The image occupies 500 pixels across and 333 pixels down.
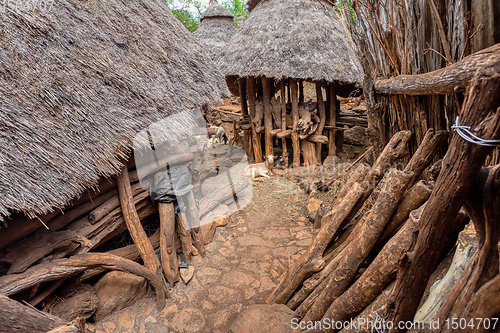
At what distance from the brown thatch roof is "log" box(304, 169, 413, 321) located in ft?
6.94

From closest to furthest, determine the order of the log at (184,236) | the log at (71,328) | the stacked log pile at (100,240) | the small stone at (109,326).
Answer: the log at (71,328) → the stacked log pile at (100,240) → the small stone at (109,326) → the log at (184,236)

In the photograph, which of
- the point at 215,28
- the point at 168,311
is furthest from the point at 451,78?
the point at 215,28

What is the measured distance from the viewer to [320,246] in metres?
2.62

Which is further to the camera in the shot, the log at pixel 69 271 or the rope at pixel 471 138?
the log at pixel 69 271

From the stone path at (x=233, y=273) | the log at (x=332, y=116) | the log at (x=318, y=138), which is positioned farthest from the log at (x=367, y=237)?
the log at (x=332, y=116)

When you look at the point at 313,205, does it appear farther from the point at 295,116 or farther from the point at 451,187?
the point at 451,187

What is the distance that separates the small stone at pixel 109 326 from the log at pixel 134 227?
485 millimetres

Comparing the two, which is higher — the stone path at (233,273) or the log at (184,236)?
the log at (184,236)

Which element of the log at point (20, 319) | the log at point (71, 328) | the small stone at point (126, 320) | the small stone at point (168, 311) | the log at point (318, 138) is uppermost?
the log at point (318, 138)

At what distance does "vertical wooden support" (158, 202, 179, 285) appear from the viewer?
11.5ft

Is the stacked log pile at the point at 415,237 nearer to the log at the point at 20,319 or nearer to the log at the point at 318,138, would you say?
the log at the point at 20,319

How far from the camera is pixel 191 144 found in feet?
14.3

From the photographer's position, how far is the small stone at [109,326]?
114 inches

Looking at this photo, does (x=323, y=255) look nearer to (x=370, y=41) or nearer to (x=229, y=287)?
(x=229, y=287)
